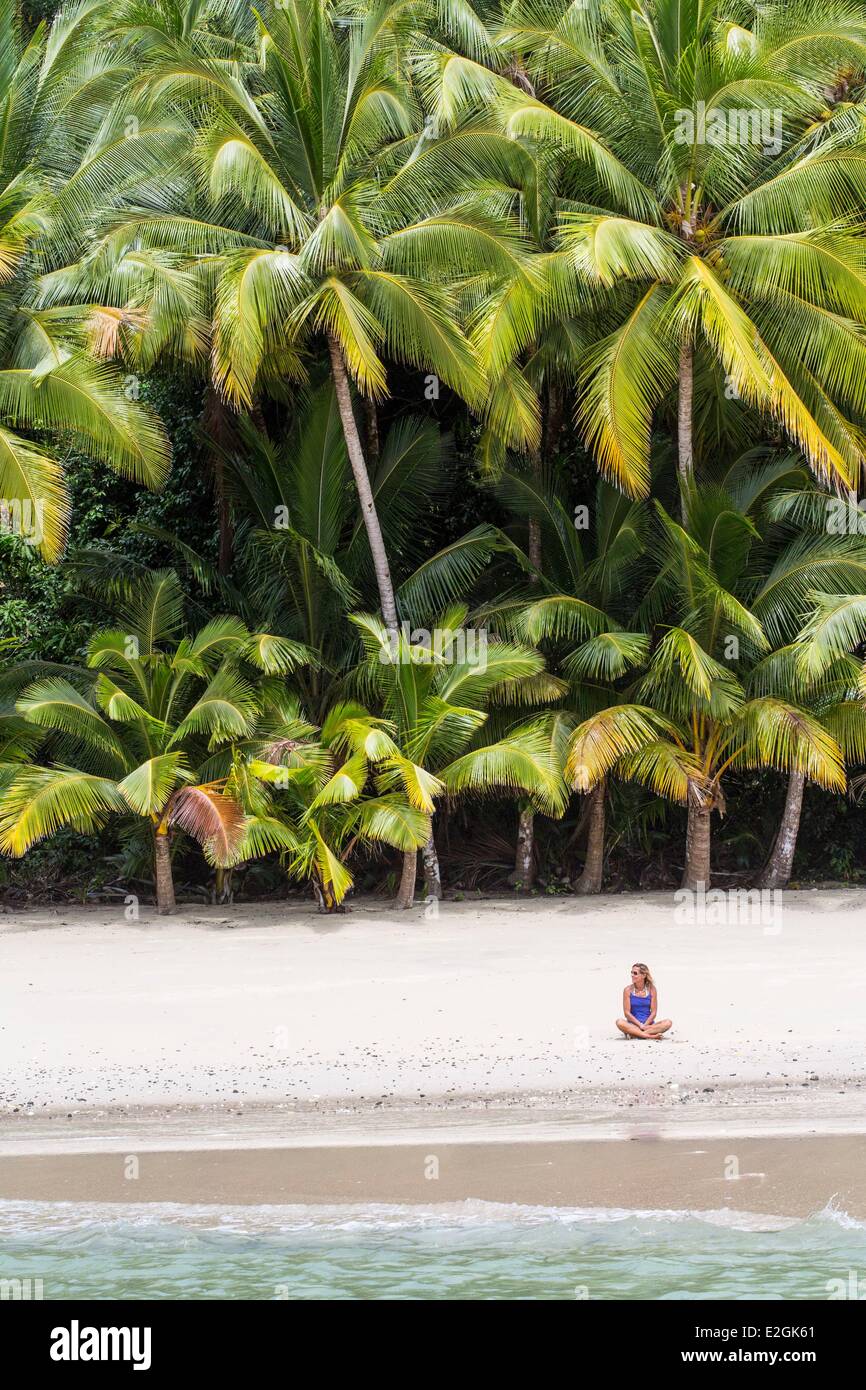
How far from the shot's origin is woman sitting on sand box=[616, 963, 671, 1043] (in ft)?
33.5

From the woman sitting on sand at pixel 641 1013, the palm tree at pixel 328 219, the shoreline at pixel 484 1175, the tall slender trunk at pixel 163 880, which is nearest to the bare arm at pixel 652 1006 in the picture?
the woman sitting on sand at pixel 641 1013

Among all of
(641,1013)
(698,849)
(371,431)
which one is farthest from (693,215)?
Result: (641,1013)

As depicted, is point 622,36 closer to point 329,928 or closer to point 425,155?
point 425,155

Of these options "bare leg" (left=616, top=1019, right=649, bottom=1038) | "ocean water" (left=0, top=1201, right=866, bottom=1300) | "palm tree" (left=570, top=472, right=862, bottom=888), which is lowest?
"ocean water" (left=0, top=1201, right=866, bottom=1300)

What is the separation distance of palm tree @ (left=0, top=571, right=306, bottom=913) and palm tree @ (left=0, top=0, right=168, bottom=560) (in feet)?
5.20

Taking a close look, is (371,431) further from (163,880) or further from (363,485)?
(163,880)

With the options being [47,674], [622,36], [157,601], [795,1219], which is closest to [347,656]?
[157,601]

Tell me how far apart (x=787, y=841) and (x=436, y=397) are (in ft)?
21.8

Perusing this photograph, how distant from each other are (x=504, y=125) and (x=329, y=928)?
8458 mm

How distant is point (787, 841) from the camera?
17.1 meters

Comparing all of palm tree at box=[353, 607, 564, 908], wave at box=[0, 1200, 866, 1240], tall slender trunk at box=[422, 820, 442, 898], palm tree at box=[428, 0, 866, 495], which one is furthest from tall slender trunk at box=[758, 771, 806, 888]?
wave at box=[0, 1200, 866, 1240]

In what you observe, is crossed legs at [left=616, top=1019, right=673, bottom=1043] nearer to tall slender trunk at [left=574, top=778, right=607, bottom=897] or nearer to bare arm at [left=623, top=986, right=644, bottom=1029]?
bare arm at [left=623, top=986, right=644, bottom=1029]

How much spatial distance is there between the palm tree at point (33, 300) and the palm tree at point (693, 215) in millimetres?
Answer: 3930

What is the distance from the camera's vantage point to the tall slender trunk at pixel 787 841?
17016 millimetres
